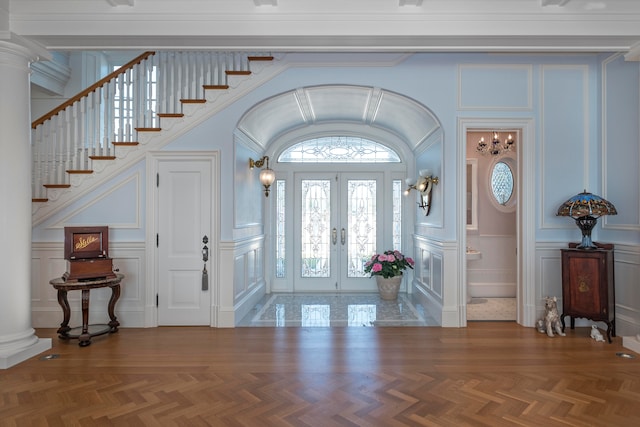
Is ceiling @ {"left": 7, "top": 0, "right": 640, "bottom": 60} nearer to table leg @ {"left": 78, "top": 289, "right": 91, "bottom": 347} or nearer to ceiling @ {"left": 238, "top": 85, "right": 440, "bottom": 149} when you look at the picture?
ceiling @ {"left": 238, "top": 85, "right": 440, "bottom": 149}

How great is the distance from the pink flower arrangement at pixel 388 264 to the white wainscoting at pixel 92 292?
3.36 metres

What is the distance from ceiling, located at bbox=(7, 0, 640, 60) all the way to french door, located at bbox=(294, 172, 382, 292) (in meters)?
3.67

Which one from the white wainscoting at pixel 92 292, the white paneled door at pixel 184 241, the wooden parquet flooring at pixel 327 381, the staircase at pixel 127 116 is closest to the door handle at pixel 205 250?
the white paneled door at pixel 184 241

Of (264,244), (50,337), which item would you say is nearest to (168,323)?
(50,337)

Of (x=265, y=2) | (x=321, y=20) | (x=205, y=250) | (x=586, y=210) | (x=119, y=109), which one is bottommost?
(x=205, y=250)

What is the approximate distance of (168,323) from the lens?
490 centimetres

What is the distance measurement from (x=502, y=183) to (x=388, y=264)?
7.80 ft

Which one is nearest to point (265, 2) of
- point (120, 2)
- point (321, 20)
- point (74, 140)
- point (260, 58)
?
point (321, 20)

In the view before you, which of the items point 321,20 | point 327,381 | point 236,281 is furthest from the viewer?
point 236,281

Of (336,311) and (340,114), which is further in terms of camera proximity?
(340,114)

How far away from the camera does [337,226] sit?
713cm

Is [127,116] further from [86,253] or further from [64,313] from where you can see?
[64,313]

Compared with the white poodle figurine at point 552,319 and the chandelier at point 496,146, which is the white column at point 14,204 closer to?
the white poodle figurine at point 552,319

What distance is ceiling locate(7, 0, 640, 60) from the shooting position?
354 centimetres
